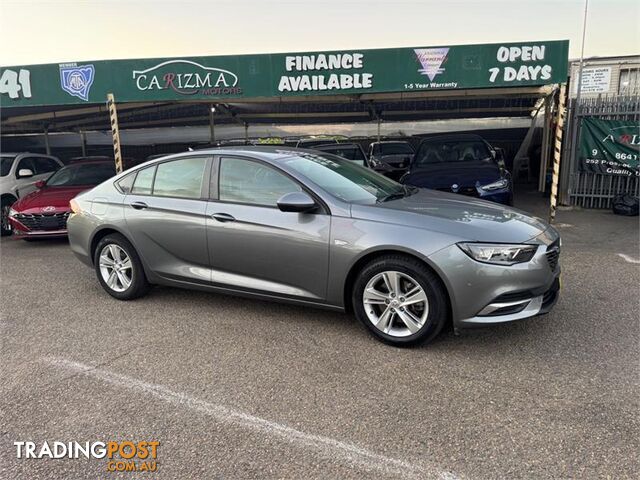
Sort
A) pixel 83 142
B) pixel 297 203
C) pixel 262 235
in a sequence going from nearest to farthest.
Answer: pixel 297 203 < pixel 262 235 < pixel 83 142

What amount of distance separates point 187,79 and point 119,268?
6443 mm

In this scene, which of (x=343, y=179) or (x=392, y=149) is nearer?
(x=343, y=179)

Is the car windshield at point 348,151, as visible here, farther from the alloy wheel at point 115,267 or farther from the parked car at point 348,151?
the alloy wheel at point 115,267

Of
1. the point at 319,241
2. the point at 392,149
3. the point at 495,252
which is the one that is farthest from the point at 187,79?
the point at 495,252

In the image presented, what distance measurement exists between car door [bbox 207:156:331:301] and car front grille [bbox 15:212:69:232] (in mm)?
4774

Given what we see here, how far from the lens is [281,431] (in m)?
2.75

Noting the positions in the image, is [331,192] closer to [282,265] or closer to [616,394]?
[282,265]

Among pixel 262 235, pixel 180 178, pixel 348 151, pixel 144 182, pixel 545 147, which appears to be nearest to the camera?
pixel 262 235

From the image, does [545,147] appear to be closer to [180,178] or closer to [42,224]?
[180,178]

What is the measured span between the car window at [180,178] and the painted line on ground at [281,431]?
1.81 m

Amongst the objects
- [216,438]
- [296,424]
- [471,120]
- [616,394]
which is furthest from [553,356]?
[471,120]

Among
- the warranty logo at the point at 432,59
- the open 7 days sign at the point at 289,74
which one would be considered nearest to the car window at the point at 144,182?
the open 7 days sign at the point at 289,74

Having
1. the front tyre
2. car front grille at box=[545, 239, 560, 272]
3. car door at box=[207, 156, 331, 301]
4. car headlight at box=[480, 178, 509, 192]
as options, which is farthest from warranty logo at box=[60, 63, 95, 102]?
car front grille at box=[545, 239, 560, 272]

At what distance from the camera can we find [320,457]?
2525 mm
